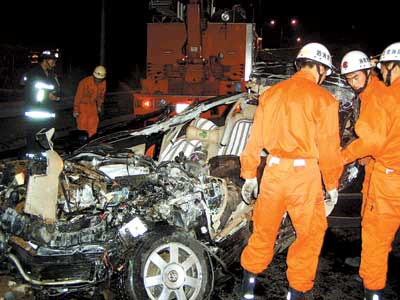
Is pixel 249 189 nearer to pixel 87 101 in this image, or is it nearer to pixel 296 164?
pixel 296 164

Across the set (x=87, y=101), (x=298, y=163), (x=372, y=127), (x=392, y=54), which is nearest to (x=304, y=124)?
(x=298, y=163)

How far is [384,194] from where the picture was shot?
10.8 feet

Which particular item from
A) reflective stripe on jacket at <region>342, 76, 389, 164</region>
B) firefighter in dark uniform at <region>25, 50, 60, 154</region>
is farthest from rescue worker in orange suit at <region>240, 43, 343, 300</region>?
firefighter in dark uniform at <region>25, 50, 60, 154</region>

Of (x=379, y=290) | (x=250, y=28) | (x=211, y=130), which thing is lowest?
(x=379, y=290)

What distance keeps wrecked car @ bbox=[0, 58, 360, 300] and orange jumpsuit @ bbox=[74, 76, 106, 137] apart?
15.4 ft

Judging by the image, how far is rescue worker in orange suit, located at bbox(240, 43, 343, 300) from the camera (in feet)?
10.4

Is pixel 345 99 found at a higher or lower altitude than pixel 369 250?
higher

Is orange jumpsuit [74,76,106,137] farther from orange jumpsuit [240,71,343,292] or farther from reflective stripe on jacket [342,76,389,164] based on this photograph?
reflective stripe on jacket [342,76,389,164]

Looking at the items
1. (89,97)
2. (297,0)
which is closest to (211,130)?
(89,97)

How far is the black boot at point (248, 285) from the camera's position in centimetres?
344

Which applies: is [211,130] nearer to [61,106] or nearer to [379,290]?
[379,290]

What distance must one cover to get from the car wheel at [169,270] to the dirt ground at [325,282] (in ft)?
1.54

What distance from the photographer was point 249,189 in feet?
11.3

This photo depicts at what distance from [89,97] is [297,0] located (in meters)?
26.4
